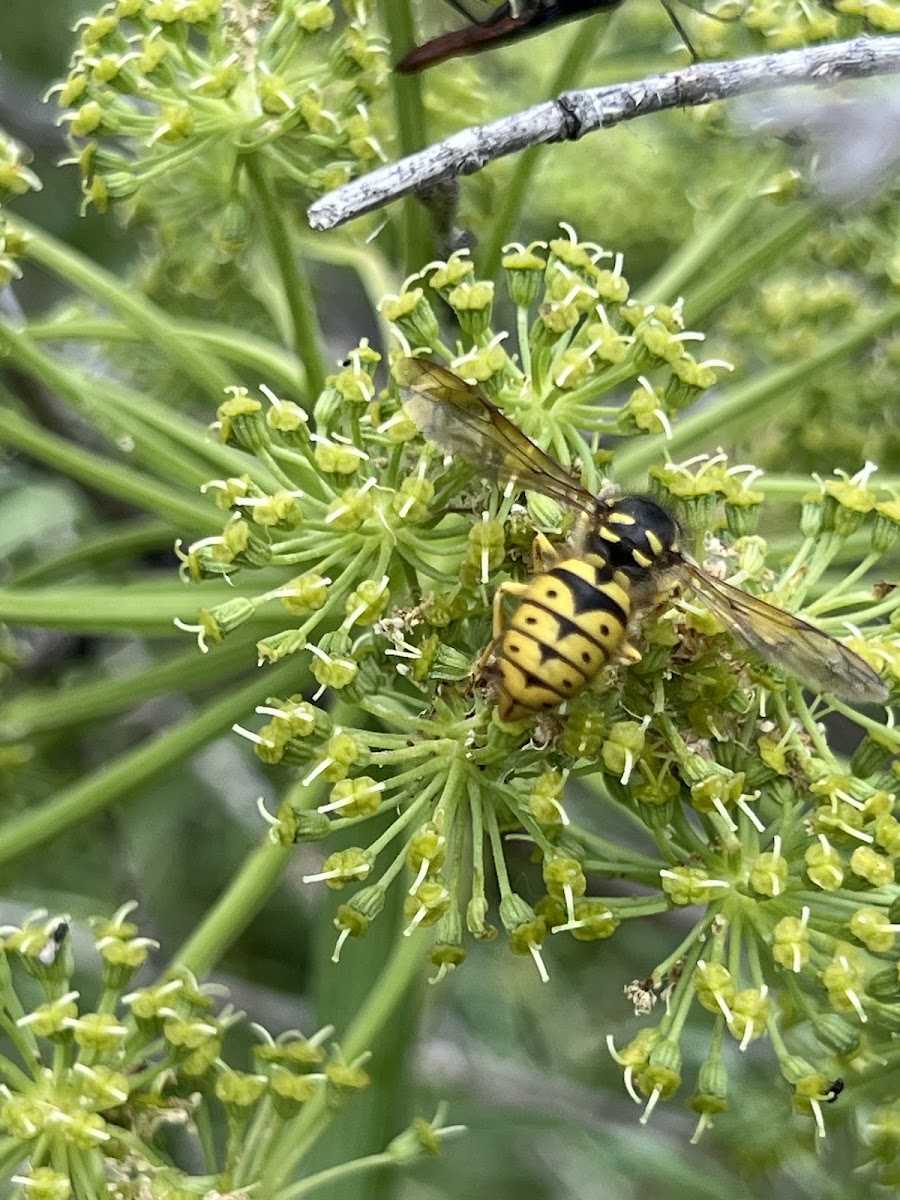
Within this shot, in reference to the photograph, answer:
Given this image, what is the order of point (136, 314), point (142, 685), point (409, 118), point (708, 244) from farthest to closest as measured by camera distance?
point (708, 244) → point (142, 685) → point (136, 314) → point (409, 118)

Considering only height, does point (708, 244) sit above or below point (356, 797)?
above

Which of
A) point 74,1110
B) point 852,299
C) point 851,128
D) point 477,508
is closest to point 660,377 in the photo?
point 852,299

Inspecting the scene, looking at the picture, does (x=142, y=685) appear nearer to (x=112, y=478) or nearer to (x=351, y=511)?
(x=112, y=478)

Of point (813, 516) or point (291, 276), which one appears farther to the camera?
point (291, 276)

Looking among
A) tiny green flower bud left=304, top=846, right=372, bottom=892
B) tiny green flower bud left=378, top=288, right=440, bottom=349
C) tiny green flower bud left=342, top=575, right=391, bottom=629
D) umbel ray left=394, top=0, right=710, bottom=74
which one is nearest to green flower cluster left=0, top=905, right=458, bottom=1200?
tiny green flower bud left=304, top=846, right=372, bottom=892

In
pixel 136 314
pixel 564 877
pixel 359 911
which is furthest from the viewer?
pixel 136 314

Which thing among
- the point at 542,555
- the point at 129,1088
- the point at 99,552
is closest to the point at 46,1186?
the point at 129,1088

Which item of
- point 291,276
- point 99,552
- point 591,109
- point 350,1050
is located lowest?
point 350,1050
